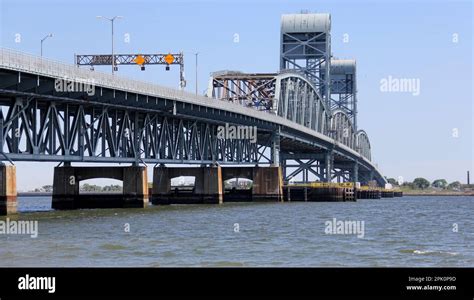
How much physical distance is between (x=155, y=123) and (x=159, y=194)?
18.8 meters

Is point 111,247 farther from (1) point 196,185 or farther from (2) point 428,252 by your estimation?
(1) point 196,185

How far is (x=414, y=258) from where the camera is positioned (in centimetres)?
3881

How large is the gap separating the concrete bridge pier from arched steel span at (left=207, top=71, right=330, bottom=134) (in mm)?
68640

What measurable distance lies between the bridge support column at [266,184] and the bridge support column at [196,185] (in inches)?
495

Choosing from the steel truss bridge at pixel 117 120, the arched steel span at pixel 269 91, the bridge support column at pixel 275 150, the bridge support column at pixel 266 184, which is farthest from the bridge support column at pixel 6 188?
the arched steel span at pixel 269 91

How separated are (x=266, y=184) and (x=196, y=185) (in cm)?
1534

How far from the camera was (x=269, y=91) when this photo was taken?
173125mm

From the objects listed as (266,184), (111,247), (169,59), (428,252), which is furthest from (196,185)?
(428,252)

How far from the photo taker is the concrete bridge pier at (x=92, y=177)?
302 ft

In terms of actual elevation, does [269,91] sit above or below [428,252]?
above

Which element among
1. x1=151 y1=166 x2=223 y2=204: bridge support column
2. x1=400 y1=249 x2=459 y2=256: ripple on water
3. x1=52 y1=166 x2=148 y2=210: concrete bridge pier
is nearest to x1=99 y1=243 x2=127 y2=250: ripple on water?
x1=400 y1=249 x2=459 y2=256: ripple on water

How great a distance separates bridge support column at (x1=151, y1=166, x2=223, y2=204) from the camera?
373ft
